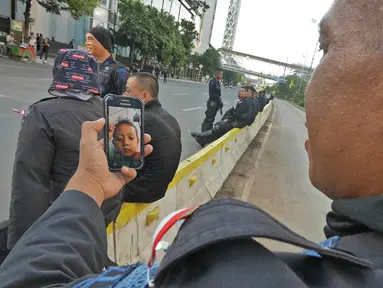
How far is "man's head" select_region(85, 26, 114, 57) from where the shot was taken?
3656 mm

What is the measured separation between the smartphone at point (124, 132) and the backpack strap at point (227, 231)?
2.65 feet

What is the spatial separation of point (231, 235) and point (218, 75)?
943 centimetres

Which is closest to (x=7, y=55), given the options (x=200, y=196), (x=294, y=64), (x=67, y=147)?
(x=200, y=196)

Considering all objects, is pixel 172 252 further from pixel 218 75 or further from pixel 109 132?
pixel 218 75

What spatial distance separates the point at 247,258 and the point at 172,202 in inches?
130

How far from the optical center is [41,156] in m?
1.96

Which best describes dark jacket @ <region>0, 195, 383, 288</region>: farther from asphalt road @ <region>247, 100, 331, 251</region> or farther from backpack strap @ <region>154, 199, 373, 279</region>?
asphalt road @ <region>247, 100, 331, 251</region>

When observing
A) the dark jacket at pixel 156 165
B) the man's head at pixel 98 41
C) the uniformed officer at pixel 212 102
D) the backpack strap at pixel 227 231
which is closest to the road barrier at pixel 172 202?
the dark jacket at pixel 156 165

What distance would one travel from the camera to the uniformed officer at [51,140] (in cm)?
195

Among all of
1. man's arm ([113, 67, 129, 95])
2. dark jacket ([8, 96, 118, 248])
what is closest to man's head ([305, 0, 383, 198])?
dark jacket ([8, 96, 118, 248])

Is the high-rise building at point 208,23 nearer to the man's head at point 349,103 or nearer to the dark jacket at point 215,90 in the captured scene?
the dark jacket at point 215,90

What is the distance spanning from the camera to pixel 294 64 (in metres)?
93.4

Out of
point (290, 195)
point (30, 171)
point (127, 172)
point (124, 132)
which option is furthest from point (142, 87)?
point (290, 195)

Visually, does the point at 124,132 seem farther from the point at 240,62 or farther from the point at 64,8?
the point at 240,62
